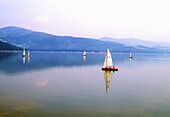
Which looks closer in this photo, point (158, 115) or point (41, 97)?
point (158, 115)

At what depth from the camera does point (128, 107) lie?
28703mm

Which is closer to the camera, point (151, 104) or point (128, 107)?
point (128, 107)

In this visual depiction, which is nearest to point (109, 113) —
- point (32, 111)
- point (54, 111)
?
point (54, 111)

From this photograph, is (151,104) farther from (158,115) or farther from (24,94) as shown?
(24,94)

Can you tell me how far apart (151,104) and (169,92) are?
35.7 feet

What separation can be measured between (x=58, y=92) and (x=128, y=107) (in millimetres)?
13514

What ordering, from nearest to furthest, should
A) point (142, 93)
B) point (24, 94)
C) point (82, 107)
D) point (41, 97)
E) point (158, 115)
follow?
1. point (158, 115)
2. point (82, 107)
3. point (41, 97)
4. point (24, 94)
5. point (142, 93)

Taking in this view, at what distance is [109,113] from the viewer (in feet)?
85.0

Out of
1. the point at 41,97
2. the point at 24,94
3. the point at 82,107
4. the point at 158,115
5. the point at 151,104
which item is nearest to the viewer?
the point at 158,115

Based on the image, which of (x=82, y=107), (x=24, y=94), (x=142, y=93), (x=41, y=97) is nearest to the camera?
(x=82, y=107)

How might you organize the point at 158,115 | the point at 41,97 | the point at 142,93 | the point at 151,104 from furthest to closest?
the point at 142,93
the point at 41,97
the point at 151,104
the point at 158,115

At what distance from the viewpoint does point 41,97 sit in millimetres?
33312

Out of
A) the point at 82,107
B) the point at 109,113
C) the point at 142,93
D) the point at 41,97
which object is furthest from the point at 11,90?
the point at 142,93

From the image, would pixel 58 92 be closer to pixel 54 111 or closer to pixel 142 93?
pixel 54 111
